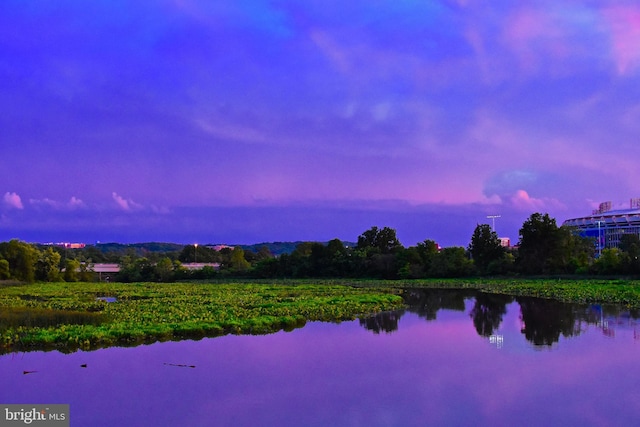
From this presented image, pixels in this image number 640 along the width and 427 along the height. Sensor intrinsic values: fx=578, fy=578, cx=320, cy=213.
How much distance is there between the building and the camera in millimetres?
121562

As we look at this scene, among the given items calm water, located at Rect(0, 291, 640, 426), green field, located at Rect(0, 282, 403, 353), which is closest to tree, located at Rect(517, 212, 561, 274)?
green field, located at Rect(0, 282, 403, 353)

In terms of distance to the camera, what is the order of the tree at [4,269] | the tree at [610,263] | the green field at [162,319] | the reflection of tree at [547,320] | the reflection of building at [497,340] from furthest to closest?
1. the tree at [4,269]
2. the tree at [610,263]
3. the reflection of tree at [547,320]
4. the reflection of building at [497,340]
5. the green field at [162,319]

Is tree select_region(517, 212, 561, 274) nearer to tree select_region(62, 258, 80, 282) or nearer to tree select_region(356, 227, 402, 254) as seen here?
tree select_region(356, 227, 402, 254)

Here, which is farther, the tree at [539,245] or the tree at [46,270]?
the tree at [46,270]

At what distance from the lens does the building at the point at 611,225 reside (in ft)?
399

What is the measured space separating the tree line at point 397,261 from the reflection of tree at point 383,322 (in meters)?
40.6

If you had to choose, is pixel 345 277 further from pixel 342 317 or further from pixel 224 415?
pixel 224 415

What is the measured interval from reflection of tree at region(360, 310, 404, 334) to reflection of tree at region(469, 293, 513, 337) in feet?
13.2

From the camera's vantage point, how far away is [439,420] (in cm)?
1197

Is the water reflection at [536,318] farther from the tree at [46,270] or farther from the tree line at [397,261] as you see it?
the tree at [46,270]

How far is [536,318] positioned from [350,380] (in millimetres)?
18450

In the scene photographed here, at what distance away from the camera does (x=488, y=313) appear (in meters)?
34.8

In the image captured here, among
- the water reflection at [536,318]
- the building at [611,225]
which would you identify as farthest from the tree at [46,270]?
the building at [611,225]

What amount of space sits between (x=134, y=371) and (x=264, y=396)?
4.75 metres
